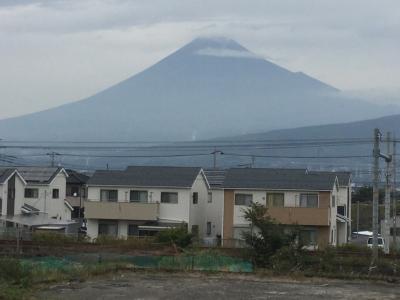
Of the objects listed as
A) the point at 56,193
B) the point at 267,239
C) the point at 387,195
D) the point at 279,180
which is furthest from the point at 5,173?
the point at 267,239

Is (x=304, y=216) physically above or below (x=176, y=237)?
above

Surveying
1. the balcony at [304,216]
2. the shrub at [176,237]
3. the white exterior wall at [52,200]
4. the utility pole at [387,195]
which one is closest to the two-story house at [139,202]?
the balcony at [304,216]

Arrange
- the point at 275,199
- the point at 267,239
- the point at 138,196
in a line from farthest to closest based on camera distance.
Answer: the point at 138,196, the point at 275,199, the point at 267,239

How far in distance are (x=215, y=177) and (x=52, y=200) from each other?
10459 mm

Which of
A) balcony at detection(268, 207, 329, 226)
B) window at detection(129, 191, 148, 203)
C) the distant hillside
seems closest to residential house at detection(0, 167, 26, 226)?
window at detection(129, 191, 148, 203)

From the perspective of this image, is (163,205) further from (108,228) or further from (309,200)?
(309,200)

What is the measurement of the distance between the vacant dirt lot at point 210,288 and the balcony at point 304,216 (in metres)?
15.5

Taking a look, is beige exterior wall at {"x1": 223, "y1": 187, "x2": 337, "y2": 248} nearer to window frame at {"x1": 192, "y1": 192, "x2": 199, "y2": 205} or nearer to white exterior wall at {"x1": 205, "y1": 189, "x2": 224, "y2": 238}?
window frame at {"x1": 192, "y1": 192, "x2": 199, "y2": 205}

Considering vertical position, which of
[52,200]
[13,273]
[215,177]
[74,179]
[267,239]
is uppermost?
[215,177]

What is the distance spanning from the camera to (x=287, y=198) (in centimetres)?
3331

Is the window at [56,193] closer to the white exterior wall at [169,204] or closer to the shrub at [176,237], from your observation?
the white exterior wall at [169,204]

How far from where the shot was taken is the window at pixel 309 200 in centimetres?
3294

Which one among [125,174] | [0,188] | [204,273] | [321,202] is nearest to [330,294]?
[204,273]

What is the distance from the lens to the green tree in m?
18.8
